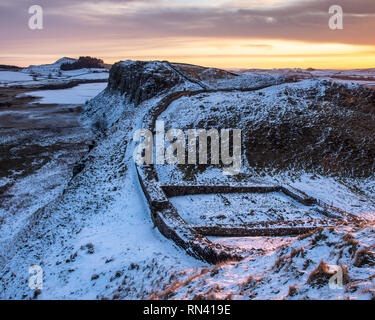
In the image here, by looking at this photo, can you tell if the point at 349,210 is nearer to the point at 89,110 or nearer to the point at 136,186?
the point at 136,186

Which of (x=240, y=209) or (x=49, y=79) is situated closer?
(x=240, y=209)

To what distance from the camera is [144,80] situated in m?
44.6

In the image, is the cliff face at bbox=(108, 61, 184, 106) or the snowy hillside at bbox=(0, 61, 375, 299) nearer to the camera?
the snowy hillside at bbox=(0, 61, 375, 299)

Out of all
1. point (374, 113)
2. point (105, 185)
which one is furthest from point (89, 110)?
point (374, 113)
